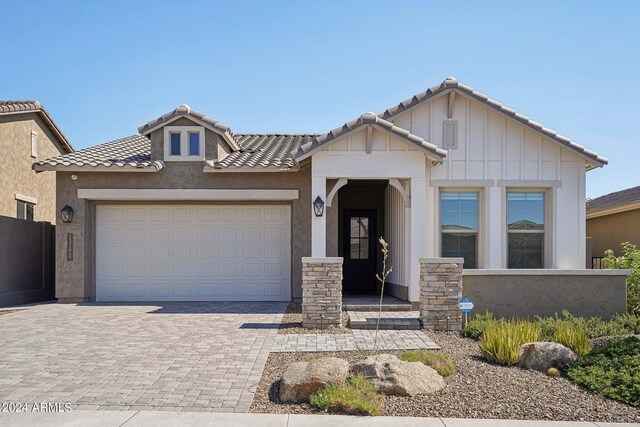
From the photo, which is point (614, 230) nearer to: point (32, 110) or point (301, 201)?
point (301, 201)

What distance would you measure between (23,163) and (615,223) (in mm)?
20715

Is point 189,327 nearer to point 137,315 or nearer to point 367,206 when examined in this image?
point 137,315

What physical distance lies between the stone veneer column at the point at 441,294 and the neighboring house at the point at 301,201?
161cm

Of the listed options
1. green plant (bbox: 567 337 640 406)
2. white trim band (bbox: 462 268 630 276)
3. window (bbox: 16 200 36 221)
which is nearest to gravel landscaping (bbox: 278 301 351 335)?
white trim band (bbox: 462 268 630 276)

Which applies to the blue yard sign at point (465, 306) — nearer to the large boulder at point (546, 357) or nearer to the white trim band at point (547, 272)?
the white trim band at point (547, 272)

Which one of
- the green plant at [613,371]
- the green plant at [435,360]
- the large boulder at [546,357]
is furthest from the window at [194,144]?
the green plant at [613,371]

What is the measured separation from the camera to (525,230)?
39.1 feet

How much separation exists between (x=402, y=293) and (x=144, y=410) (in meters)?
7.41

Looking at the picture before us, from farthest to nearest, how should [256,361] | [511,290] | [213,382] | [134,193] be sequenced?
[134,193], [511,290], [256,361], [213,382]

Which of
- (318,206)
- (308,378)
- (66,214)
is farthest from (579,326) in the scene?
(66,214)

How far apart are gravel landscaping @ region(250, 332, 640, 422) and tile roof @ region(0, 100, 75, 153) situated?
1342 centimetres

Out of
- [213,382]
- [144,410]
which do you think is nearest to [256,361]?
[213,382]

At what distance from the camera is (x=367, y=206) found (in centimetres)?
1420

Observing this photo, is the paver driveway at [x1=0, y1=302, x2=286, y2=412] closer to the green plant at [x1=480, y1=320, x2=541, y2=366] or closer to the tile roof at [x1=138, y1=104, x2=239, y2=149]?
the green plant at [x1=480, y1=320, x2=541, y2=366]
